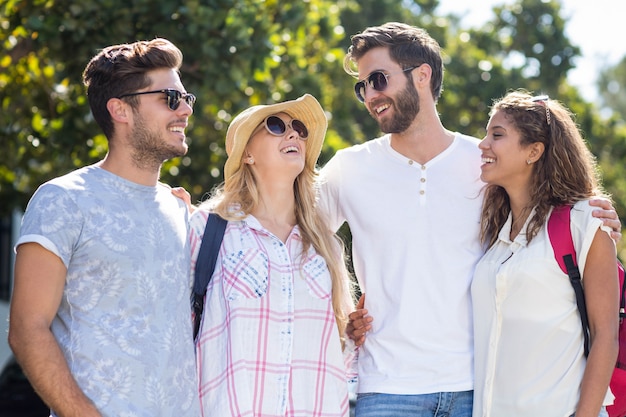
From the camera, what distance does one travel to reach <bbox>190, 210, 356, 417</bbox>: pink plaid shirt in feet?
12.3

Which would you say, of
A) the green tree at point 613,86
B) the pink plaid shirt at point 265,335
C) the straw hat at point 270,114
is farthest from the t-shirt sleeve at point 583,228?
the green tree at point 613,86

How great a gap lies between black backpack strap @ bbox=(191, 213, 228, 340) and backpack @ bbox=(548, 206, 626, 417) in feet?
4.79

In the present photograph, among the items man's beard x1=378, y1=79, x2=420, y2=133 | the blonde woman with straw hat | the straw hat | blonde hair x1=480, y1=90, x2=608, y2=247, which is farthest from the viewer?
man's beard x1=378, y1=79, x2=420, y2=133

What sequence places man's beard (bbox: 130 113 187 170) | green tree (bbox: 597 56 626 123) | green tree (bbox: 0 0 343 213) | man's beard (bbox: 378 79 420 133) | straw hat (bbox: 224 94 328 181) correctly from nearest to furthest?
man's beard (bbox: 130 113 187 170)
straw hat (bbox: 224 94 328 181)
man's beard (bbox: 378 79 420 133)
green tree (bbox: 0 0 343 213)
green tree (bbox: 597 56 626 123)

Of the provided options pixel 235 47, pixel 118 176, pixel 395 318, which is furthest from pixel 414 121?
pixel 235 47

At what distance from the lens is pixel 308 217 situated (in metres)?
4.22

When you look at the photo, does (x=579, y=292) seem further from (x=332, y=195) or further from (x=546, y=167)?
(x=332, y=195)

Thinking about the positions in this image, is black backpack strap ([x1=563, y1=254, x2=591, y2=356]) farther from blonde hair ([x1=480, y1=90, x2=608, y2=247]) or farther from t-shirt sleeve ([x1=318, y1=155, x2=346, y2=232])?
t-shirt sleeve ([x1=318, y1=155, x2=346, y2=232])

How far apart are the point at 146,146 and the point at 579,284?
1.90 meters

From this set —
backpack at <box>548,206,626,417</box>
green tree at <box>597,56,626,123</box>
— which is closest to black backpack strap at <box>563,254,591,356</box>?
backpack at <box>548,206,626,417</box>

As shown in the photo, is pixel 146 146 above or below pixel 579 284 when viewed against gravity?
above

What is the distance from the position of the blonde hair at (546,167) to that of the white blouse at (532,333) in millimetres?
107

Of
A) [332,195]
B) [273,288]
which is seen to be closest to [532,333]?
[273,288]

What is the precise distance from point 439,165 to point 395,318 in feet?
2.60
